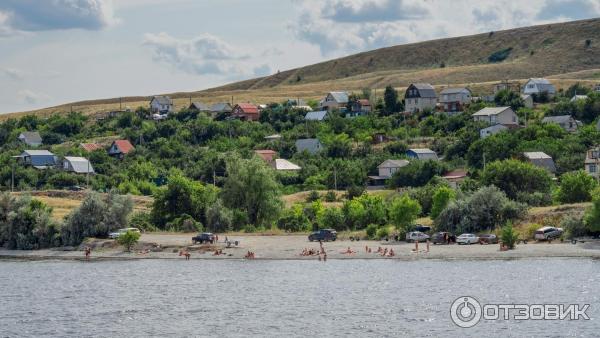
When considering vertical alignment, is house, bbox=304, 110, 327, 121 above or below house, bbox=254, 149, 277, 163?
above

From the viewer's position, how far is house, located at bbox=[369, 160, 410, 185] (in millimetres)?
115250

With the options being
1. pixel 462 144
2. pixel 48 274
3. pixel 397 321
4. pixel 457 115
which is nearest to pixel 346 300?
pixel 397 321

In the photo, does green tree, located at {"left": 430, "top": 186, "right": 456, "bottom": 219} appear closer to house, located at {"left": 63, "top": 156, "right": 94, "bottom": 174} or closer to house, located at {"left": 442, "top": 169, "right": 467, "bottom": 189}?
house, located at {"left": 442, "top": 169, "right": 467, "bottom": 189}

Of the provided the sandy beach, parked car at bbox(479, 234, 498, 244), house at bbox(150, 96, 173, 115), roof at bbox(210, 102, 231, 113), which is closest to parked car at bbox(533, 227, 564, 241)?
the sandy beach

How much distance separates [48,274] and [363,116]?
84468 millimetres

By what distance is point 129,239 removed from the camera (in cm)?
7962

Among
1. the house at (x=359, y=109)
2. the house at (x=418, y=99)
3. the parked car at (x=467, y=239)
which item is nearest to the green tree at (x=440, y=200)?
the parked car at (x=467, y=239)

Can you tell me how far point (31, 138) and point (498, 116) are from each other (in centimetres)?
6822

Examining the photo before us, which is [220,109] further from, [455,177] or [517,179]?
[517,179]

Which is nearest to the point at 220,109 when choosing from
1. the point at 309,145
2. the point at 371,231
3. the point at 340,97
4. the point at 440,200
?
the point at 340,97

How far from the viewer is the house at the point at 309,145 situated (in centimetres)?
13291

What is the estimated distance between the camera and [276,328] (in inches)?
1838

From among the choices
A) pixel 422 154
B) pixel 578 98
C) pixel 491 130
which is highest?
pixel 578 98

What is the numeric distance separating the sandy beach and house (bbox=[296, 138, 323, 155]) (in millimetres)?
48480
